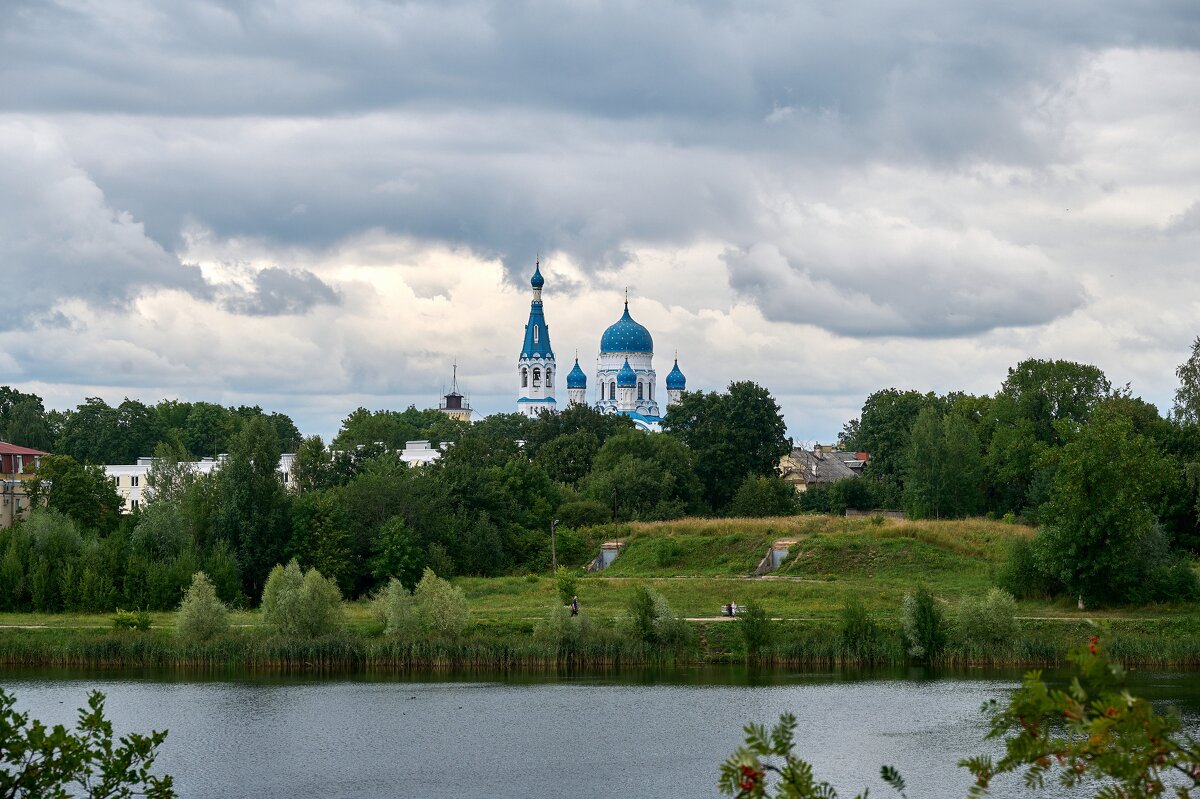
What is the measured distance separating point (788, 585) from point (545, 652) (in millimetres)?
15256

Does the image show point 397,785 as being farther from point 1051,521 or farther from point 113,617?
point 1051,521

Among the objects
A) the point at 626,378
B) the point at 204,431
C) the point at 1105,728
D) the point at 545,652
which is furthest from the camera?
the point at 626,378

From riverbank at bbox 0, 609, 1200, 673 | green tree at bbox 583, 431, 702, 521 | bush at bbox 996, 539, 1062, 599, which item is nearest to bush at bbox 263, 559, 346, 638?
riverbank at bbox 0, 609, 1200, 673

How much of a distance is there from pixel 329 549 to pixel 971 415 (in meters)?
50.1

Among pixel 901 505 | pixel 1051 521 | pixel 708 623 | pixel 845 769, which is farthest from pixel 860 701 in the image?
pixel 901 505

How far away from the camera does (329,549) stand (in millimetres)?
65500

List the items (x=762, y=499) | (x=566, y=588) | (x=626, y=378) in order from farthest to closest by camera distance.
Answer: (x=626, y=378), (x=762, y=499), (x=566, y=588)

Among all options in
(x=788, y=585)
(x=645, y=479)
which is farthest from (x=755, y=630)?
(x=645, y=479)

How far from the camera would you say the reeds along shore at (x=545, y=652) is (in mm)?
47281

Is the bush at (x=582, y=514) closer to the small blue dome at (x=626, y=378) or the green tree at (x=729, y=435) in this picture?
the green tree at (x=729, y=435)

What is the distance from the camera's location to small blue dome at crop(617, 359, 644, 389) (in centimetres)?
17925

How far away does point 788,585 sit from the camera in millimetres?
60031

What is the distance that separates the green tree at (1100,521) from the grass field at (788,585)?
1201 millimetres

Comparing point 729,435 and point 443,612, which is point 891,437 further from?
point 443,612
